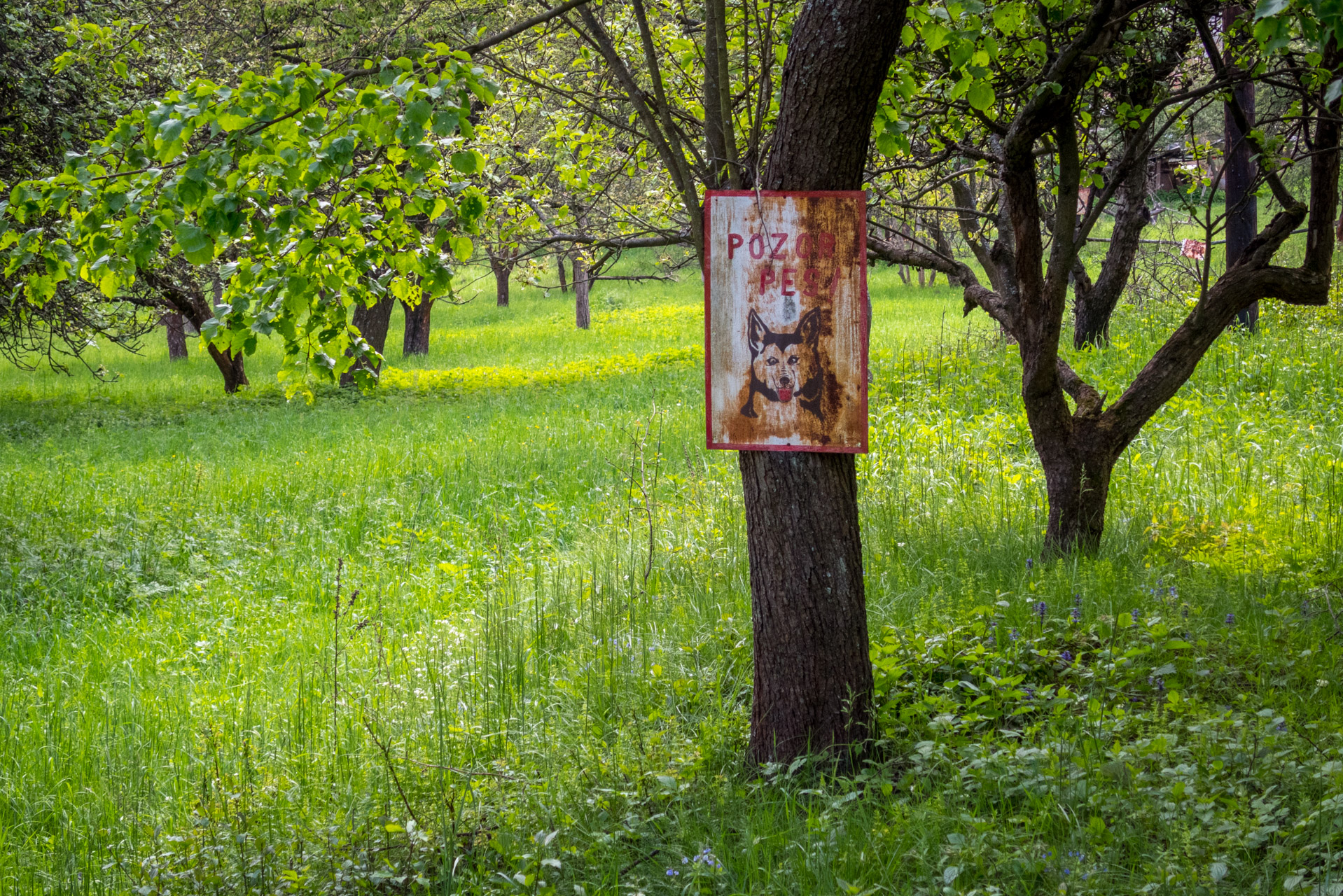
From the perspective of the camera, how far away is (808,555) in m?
3.16

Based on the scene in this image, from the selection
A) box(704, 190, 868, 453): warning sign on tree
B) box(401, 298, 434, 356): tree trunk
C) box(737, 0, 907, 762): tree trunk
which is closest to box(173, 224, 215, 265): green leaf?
box(704, 190, 868, 453): warning sign on tree

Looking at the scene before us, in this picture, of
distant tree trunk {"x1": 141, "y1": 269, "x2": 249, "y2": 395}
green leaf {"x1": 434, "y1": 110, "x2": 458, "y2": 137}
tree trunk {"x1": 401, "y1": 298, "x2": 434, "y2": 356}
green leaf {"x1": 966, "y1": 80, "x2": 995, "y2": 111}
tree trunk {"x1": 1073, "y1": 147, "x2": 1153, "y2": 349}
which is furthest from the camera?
tree trunk {"x1": 401, "y1": 298, "x2": 434, "y2": 356}

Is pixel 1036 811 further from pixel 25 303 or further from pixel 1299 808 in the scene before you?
pixel 25 303

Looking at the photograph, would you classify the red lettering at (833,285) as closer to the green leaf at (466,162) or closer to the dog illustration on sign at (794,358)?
the dog illustration on sign at (794,358)

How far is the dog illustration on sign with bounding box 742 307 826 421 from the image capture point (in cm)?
309

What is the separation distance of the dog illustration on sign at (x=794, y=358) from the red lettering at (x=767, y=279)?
0.08m

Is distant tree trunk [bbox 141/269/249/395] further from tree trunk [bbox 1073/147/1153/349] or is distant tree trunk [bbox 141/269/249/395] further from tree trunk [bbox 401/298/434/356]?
tree trunk [bbox 1073/147/1153/349]

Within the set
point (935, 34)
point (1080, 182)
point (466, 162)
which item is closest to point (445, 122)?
point (466, 162)

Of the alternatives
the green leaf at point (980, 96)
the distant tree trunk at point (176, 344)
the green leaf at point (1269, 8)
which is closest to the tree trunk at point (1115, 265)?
the green leaf at point (980, 96)

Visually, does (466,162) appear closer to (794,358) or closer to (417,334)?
(794,358)

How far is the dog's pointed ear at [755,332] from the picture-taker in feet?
10.2

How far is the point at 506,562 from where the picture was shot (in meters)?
6.20

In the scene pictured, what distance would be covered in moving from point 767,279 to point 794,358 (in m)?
0.27

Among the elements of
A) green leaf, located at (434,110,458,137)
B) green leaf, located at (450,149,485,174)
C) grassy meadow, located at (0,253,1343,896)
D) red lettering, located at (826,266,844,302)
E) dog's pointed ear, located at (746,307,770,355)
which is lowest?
grassy meadow, located at (0,253,1343,896)
